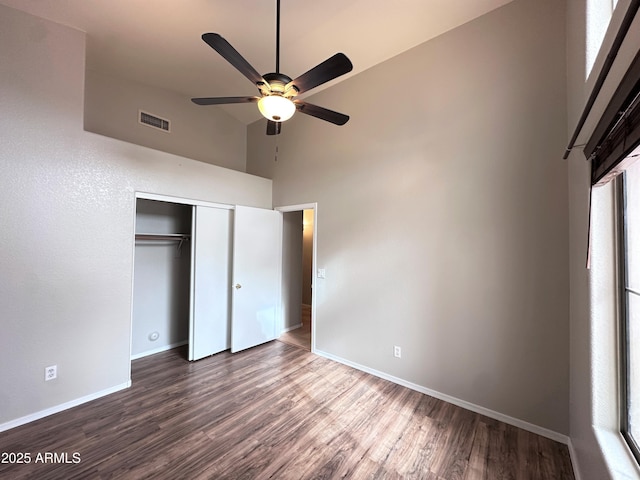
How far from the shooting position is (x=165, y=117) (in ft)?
12.0

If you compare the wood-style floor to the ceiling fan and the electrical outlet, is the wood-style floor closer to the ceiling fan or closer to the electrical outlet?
the electrical outlet

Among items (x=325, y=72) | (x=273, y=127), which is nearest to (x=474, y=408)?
(x=325, y=72)

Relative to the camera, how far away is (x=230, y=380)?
2.84 meters

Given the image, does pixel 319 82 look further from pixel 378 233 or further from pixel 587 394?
pixel 587 394

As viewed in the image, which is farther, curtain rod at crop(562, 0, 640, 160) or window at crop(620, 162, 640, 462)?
window at crop(620, 162, 640, 462)

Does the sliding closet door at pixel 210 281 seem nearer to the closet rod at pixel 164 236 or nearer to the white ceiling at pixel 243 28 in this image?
the closet rod at pixel 164 236

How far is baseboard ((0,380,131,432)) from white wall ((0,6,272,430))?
16 mm

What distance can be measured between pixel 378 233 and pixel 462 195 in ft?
3.07

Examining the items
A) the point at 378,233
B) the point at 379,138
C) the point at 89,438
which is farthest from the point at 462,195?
the point at 89,438

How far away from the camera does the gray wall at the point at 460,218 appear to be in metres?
2.05

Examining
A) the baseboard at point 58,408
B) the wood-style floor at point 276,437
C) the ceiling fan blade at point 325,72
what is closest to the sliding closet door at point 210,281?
the wood-style floor at point 276,437

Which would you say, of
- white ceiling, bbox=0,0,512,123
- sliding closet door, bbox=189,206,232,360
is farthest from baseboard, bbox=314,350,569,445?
white ceiling, bbox=0,0,512,123

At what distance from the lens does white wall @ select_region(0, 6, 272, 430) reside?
2088 mm

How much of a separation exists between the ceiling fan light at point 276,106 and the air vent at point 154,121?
8.63 ft
